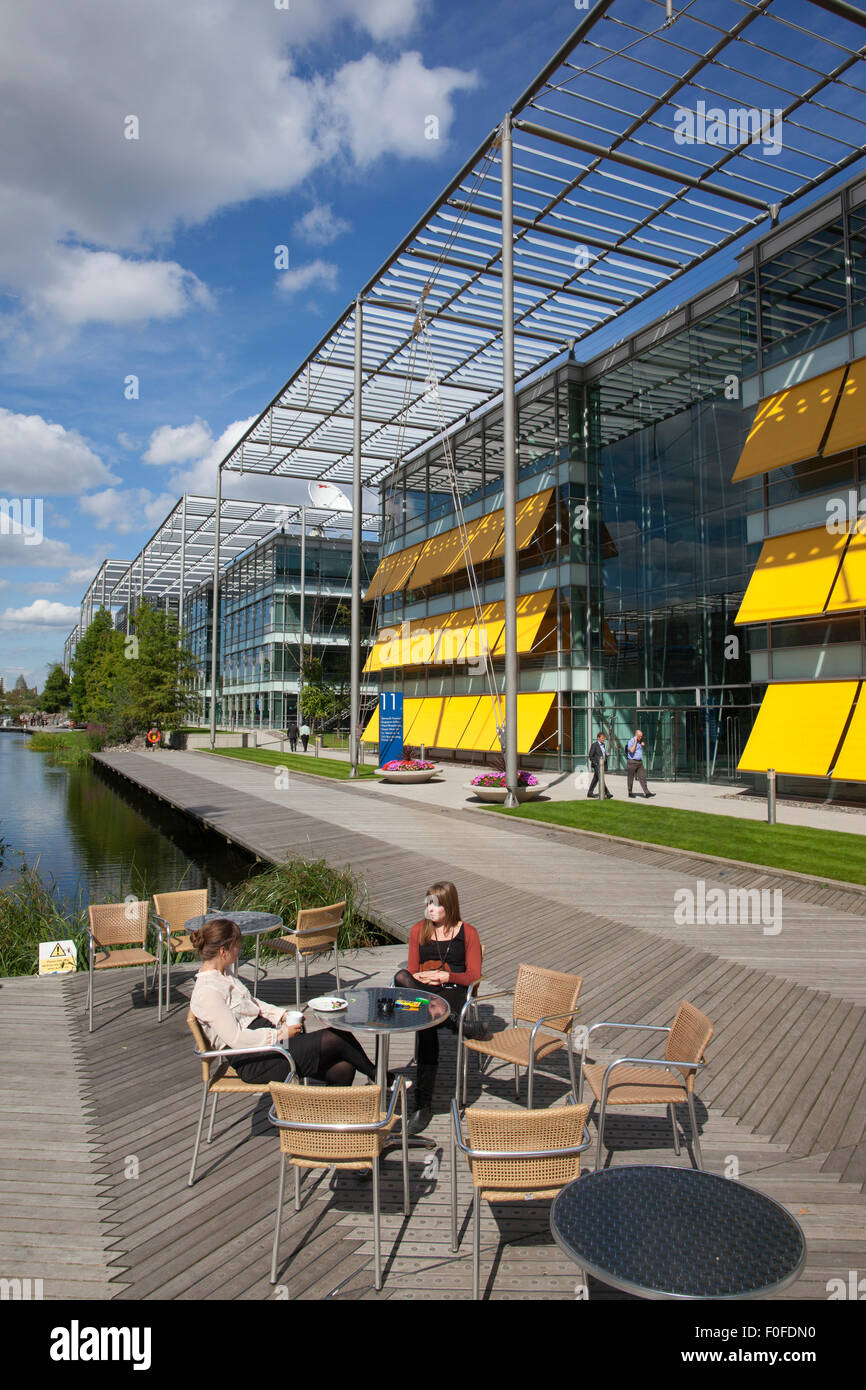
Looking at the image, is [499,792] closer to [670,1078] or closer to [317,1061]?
[670,1078]

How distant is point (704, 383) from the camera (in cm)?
2480

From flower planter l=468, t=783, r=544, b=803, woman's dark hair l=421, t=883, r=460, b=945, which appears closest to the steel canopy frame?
flower planter l=468, t=783, r=544, b=803

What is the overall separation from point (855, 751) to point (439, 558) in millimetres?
21151

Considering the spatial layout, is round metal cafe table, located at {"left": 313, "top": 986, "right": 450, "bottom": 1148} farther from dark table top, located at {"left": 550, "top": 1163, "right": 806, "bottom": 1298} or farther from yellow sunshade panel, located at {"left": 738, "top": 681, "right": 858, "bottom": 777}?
yellow sunshade panel, located at {"left": 738, "top": 681, "right": 858, "bottom": 777}

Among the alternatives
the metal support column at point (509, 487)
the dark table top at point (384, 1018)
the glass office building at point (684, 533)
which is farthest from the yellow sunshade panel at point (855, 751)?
the dark table top at point (384, 1018)

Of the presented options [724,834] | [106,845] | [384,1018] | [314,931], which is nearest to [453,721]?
[106,845]

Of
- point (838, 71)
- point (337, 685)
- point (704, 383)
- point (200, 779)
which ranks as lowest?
point (200, 779)

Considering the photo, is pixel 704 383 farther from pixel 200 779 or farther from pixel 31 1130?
pixel 31 1130

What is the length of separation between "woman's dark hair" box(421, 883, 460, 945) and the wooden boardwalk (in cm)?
90

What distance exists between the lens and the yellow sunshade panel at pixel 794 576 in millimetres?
18891

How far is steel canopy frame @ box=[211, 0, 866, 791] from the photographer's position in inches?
616

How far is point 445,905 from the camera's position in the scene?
18.9ft
